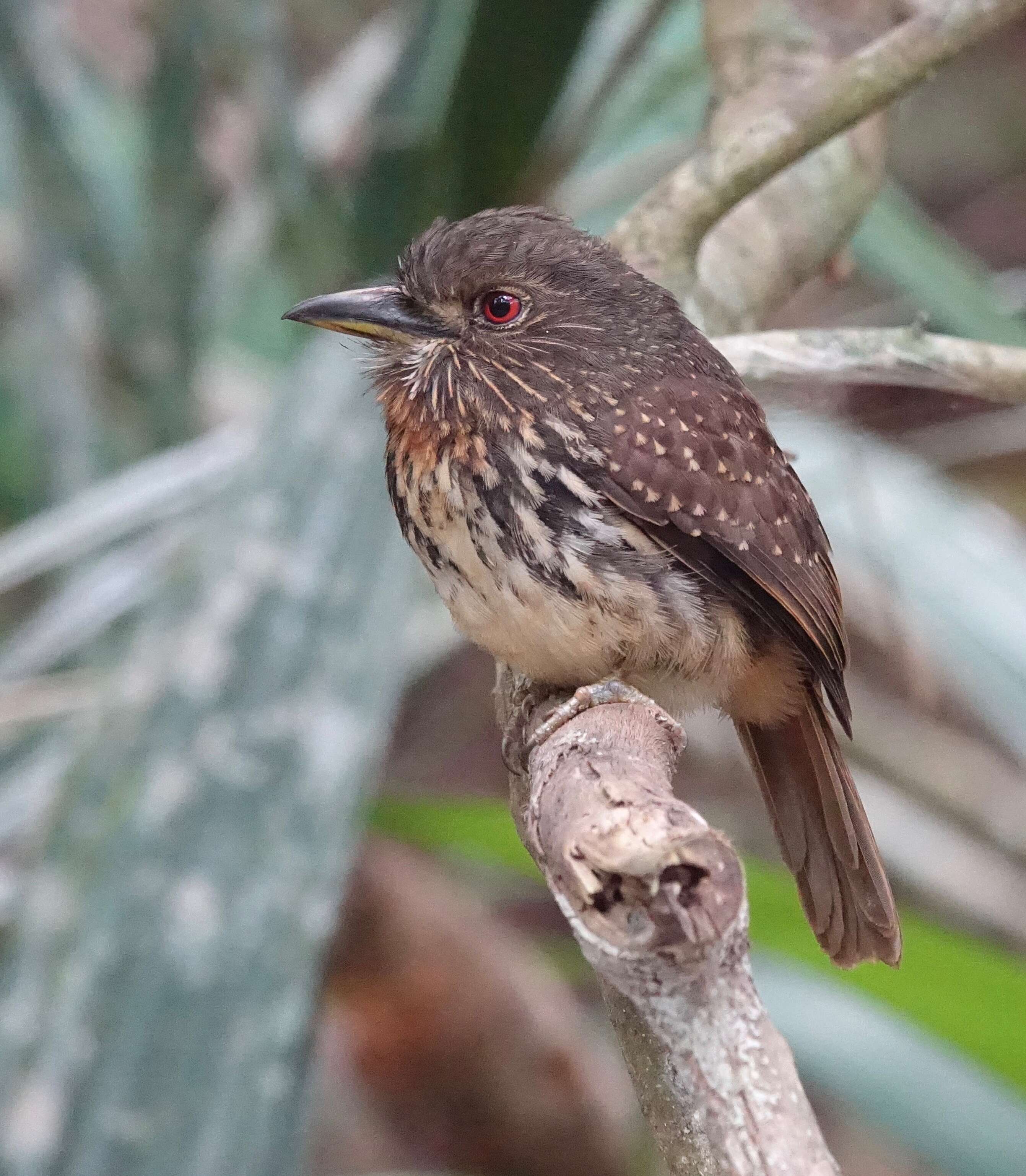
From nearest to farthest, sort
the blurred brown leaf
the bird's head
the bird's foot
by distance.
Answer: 1. the bird's foot
2. the bird's head
3. the blurred brown leaf

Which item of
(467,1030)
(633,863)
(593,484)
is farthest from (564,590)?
(467,1030)

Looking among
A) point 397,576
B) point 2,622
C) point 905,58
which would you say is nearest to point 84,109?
point 2,622

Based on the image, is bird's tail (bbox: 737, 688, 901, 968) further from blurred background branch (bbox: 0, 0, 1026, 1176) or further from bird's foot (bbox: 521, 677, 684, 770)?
bird's foot (bbox: 521, 677, 684, 770)

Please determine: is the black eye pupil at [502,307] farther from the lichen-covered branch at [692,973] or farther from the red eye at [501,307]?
the lichen-covered branch at [692,973]

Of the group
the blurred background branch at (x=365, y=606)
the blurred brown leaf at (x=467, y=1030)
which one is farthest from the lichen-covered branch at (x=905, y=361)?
the blurred brown leaf at (x=467, y=1030)

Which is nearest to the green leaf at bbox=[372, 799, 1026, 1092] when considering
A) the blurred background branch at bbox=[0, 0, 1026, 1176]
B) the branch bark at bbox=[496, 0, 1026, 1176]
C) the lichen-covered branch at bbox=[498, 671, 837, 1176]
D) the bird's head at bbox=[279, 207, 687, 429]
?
the blurred background branch at bbox=[0, 0, 1026, 1176]

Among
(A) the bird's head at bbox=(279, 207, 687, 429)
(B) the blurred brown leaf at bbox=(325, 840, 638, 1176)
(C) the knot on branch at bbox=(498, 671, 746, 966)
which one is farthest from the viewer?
(B) the blurred brown leaf at bbox=(325, 840, 638, 1176)

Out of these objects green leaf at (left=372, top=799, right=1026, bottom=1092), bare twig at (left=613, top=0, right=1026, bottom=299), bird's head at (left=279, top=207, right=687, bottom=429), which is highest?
bare twig at (left=613, top=0, right=1026, bottom=299)
